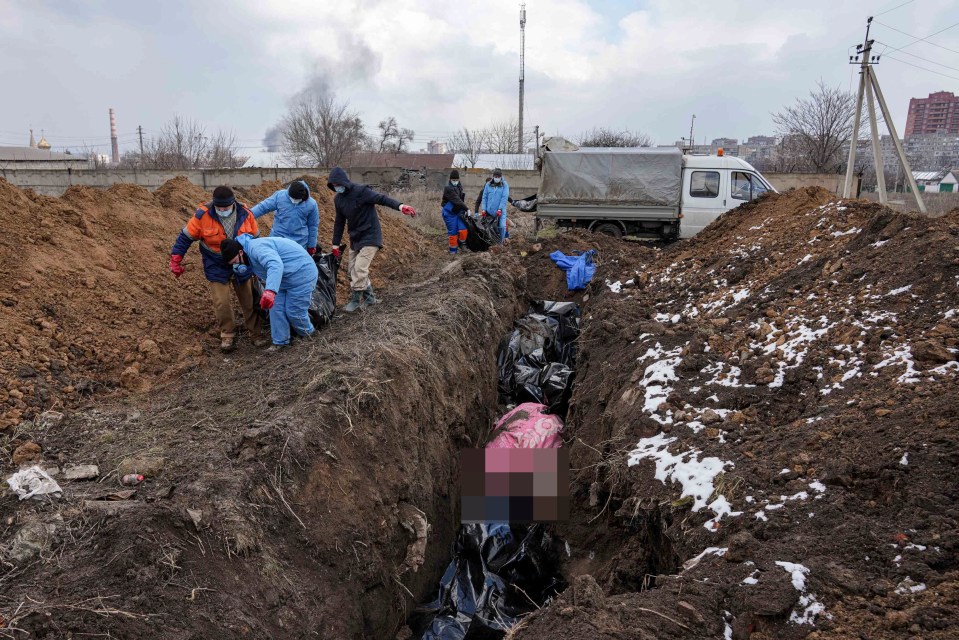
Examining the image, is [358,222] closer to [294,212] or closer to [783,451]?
[294,212]

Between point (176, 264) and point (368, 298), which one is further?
point (368, 298)

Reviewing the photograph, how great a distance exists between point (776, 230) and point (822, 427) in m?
4.66

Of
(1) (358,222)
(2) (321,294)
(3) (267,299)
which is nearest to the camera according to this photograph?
(3) (267,299)

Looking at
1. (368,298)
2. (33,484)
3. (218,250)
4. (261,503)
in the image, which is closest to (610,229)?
(368,298)

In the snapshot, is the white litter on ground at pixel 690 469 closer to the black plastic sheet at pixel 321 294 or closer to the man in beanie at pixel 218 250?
the black plastic sheet at pixel 321 294

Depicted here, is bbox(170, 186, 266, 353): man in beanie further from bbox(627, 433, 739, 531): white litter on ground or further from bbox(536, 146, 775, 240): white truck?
bbox(536, 146, 775, 240): white truck

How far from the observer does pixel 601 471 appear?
13.8 feet

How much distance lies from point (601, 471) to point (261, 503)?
2.30 m

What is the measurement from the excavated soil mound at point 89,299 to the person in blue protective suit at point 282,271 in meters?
0.84

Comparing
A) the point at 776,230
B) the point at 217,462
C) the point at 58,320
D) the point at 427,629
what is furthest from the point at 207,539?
the point at 776,230

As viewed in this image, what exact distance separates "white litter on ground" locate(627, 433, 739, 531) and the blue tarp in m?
4.89

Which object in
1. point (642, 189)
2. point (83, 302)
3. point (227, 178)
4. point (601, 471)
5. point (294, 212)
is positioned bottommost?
point (601, 471)

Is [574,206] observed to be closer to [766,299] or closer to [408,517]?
[766,299]

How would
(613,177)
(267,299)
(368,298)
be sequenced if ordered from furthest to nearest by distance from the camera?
(613,177) < (368,298) < (267,299)
